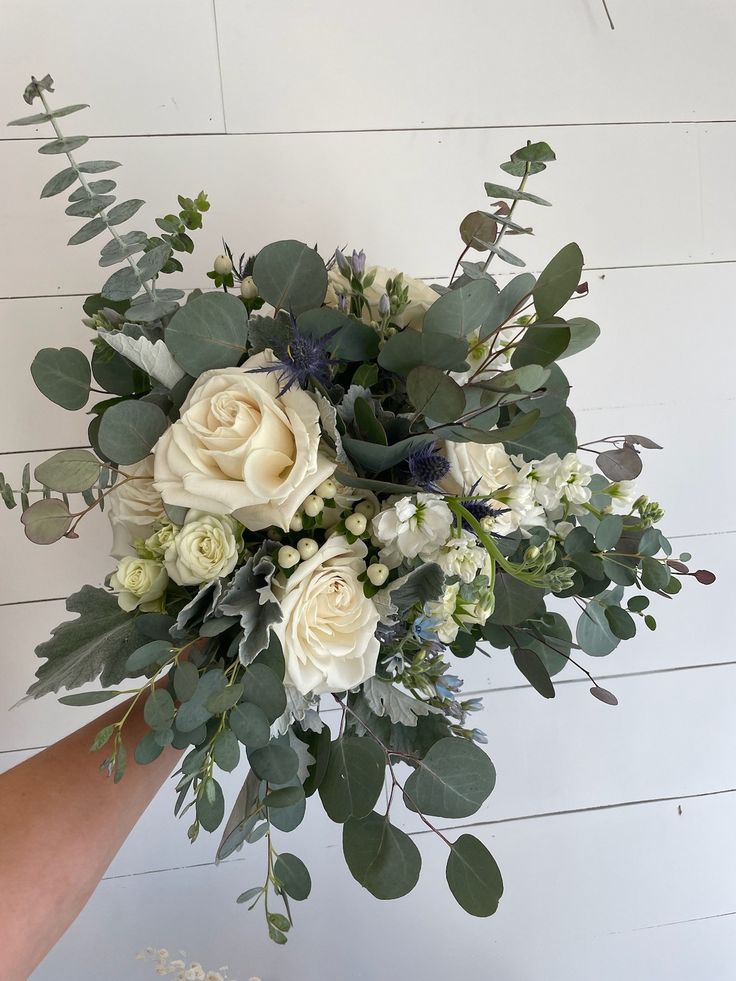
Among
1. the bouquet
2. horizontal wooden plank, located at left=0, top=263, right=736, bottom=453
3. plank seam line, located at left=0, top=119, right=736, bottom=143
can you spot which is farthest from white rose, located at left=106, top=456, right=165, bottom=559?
horizontal wooden plank, located at left=0, top=263, right=736, bottom=453

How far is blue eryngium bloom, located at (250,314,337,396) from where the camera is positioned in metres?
0.49

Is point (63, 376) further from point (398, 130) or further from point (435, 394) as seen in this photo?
point (398, 130)

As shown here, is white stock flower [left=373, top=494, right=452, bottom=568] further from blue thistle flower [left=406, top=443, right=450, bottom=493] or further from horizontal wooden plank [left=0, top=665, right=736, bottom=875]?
horizontal wooden plank [left=0, top=665, right=736, bottom=875]

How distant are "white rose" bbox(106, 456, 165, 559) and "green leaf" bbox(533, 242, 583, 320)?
0.31 metres

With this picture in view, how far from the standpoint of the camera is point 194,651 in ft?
1.78

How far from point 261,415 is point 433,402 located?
0.38 feet

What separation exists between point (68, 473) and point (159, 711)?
0.18 m

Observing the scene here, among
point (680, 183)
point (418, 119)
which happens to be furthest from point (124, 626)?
point (680, 183)

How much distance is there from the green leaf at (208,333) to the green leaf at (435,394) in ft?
0.43

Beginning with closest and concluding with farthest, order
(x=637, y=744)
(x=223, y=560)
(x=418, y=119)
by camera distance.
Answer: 1. (x=223, y=560)
2. (x=418, y=119)
3. (x=637, y=744)

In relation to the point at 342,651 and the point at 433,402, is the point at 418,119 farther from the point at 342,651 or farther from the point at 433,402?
the point at 342,651

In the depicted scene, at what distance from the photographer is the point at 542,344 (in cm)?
52

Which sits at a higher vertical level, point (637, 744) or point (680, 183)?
point (680, 183)

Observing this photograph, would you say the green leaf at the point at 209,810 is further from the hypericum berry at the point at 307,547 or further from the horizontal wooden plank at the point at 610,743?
the horizontal wooden plank at the point at 610,743
